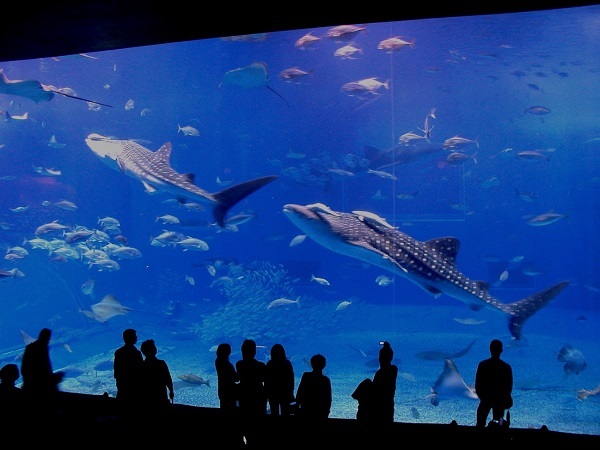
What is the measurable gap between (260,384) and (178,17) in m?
3.52

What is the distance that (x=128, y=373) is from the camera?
3131 millimetres

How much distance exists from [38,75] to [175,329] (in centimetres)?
1607

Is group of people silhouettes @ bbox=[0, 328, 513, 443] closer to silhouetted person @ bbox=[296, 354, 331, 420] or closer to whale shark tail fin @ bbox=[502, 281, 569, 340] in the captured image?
silhouetted person @ bbox=[296, 354, 331, 420]

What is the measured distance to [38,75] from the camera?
934 inches

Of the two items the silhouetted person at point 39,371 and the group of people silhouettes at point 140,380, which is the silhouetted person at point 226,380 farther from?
the silhouetted person at point 39,371

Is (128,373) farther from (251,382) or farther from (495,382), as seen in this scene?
(495,382)

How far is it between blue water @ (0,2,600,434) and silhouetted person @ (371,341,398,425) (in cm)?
378

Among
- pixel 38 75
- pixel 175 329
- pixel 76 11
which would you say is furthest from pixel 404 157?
pixel 38 75

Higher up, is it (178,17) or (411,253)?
(178,17)

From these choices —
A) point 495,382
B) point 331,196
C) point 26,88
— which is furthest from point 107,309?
point 331,196

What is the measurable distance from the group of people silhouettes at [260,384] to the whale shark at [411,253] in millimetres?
2252

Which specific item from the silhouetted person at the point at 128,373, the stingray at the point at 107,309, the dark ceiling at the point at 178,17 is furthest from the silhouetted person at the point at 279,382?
the stingray at the point at 107,309

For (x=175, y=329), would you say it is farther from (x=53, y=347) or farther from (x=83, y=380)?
(x=83, y=380)

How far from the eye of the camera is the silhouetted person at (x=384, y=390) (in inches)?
107
